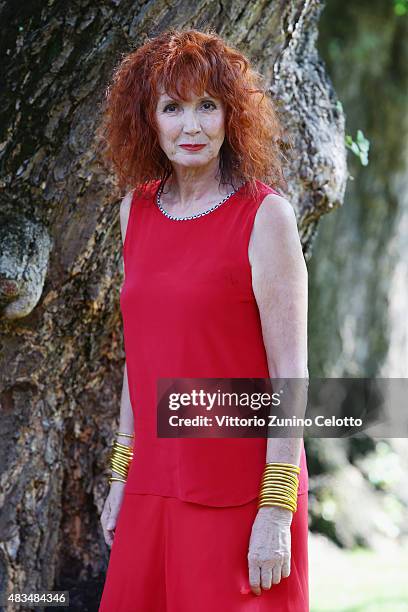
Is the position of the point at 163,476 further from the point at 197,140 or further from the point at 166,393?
the point at 197,140

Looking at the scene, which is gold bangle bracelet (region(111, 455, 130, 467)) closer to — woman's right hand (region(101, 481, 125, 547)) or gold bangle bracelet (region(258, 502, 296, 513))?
woman's right hand (region(101, 481, 125, 547))

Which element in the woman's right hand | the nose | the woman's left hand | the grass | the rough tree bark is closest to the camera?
the woman's left hand

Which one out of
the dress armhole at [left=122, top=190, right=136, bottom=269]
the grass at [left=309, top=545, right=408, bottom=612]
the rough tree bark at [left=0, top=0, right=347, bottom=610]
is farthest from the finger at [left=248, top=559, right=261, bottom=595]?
the grass at [left=309, top=545, right=408, bottom=612]

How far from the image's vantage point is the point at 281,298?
2.12m

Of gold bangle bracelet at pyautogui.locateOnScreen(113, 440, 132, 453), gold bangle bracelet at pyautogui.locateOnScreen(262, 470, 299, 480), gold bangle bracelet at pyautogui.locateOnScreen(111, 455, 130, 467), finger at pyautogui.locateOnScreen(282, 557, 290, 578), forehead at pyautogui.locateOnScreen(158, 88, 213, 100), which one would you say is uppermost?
forehead at pyautogui.locateOnScreen(158, 88, 213, 100)

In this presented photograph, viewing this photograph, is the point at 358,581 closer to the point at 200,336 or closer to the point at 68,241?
the point at 68,241

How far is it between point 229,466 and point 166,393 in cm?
26

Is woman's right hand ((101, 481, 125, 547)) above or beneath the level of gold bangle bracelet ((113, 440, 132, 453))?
beneath

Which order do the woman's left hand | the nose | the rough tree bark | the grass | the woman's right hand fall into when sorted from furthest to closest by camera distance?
the grass < the rough tree bark < the woman's right hand < the nose < the woman's left hand

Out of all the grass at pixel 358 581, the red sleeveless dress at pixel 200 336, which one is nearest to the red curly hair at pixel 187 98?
the red sleeveless dress at pixel 200 336

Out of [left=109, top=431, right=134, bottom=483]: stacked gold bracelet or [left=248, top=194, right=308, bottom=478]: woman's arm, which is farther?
[left=109, top=431, right=134, bottom=483]: stacked gold bracelet

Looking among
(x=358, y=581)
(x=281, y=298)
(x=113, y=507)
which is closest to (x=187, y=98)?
(x=281, y=298)

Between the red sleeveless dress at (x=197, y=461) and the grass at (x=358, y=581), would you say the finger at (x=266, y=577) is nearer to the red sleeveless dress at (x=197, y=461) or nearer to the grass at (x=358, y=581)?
the red sleeveless dress at (x=197, y=461)

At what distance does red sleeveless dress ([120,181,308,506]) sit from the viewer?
2156 mm
